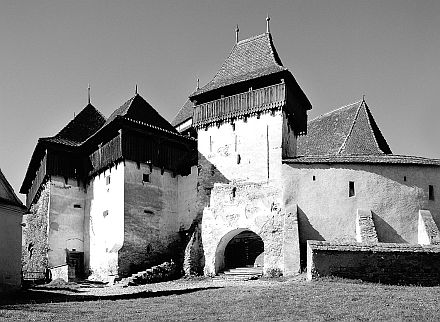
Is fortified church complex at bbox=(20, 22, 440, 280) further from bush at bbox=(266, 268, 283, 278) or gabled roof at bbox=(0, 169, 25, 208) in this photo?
gabled roof at bbox=(0, 169, 25, 208)

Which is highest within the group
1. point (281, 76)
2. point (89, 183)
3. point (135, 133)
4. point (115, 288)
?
point (281, 76)

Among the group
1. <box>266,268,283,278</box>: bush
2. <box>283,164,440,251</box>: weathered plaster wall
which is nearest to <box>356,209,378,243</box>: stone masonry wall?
<box>283,164,440,251</box>: weathered plaster wall

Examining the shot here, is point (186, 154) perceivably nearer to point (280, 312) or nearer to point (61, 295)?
point (61, 295)

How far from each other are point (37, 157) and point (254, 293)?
75.2 ft

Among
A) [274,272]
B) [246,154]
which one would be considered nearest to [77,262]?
[246,154]

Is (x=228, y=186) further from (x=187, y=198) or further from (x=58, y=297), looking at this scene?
(x=58, y=297)

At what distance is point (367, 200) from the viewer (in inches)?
1193

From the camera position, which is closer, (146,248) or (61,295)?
(61,295)

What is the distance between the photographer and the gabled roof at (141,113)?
3619cm

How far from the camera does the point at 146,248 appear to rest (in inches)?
1366

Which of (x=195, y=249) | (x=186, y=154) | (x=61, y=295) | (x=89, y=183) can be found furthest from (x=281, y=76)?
(x=61, y=295)

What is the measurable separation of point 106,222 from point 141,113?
6487mm

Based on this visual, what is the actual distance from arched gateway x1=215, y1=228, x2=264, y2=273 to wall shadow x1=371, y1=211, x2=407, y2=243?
22.3 feet

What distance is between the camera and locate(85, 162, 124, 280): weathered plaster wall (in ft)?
113
